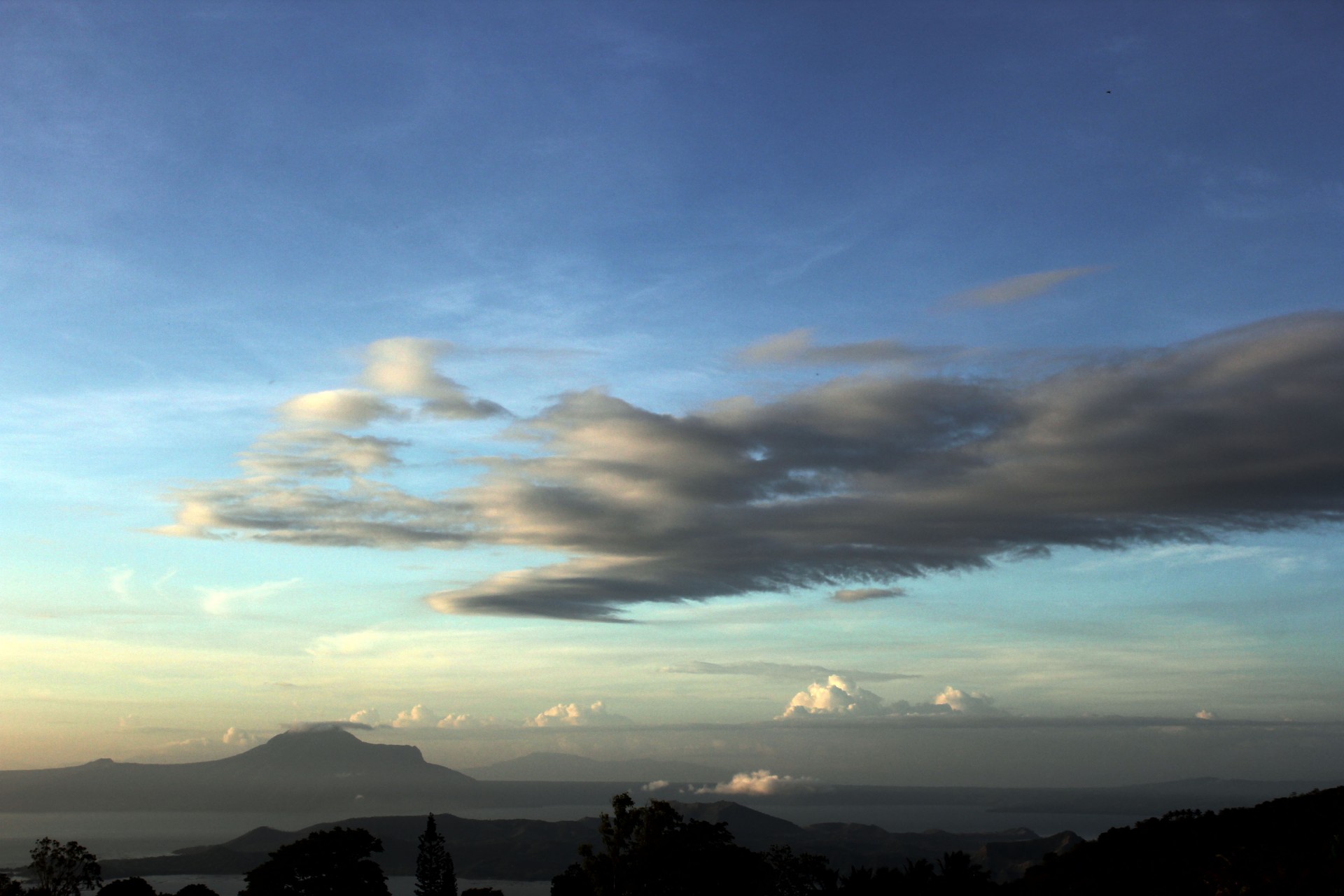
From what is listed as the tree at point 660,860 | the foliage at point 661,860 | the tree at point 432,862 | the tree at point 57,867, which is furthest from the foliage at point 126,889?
the tree at point 432,862

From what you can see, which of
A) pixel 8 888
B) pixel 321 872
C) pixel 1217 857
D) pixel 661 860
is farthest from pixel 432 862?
pixel 1217 857

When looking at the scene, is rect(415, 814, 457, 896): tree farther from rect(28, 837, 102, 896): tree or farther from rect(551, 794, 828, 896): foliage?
rect(551, 794, 828, 896): foliage

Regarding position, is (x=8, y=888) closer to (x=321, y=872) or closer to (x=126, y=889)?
(x=126, y=889)

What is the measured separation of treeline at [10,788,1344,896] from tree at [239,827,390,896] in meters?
0.13

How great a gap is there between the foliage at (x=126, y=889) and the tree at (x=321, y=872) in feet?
37.8

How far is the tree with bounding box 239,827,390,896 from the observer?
9938cm

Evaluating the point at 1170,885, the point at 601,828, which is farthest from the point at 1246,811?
the point at 601,828

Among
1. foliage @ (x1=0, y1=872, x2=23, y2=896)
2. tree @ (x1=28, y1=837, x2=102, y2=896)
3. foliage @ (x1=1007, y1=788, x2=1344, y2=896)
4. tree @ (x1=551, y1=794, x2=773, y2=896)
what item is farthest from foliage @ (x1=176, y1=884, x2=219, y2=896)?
foliage @ (x1=1007, y1=788, x2=1344, y2=896)

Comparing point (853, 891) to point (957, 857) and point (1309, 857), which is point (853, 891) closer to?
point (957, 857)

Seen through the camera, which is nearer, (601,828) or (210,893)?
(601,828)

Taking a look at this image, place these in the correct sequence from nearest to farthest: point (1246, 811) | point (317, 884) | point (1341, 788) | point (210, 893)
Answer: point (1246, 811) → point (1341, 788) → point (317, 884) → point (210, 893)

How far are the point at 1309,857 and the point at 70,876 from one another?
104521 mm

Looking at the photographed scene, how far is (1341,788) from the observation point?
87.5 metres

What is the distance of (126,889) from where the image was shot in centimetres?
10494
